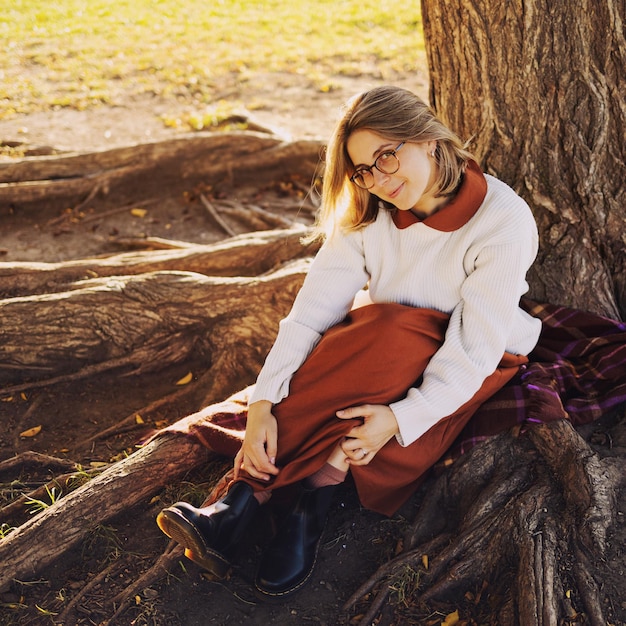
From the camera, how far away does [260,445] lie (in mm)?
2662

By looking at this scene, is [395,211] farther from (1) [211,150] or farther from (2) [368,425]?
(1) [211,150]

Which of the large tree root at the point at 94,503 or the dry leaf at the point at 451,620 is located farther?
the large tree root at the point at 94,503

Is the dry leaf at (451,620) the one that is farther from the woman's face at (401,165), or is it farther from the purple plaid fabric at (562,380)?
the woman's face at (401,165)

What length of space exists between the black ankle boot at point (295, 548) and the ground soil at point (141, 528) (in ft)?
0.37

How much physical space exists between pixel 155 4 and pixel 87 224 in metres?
7.92

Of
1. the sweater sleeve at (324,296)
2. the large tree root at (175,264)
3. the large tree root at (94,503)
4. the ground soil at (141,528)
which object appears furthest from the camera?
the large tree root at (175,264)

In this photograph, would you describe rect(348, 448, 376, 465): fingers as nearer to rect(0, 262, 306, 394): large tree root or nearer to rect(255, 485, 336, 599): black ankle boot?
rect(255, 485, 336, 599): black ankle boot

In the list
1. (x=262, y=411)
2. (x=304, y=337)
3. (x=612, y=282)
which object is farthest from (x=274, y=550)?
(x=612, y=282)

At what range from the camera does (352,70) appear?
8.66 m

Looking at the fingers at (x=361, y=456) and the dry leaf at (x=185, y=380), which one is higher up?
the fingers at (x=361, y=456)

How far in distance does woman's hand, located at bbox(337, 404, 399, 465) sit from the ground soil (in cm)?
44

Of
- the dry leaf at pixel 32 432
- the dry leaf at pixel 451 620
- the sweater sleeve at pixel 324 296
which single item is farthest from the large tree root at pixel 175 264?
the dry leaf at pixel 451 620

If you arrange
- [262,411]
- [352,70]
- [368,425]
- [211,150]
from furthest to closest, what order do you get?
[352,70], [211,150], [262,411], [368,425]

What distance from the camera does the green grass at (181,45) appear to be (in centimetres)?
822
